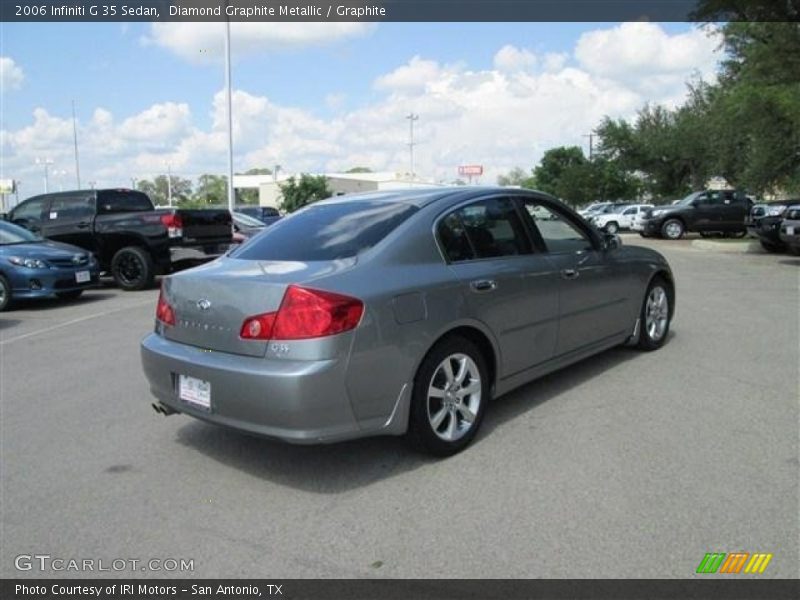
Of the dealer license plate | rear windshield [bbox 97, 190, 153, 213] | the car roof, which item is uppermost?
the car roof

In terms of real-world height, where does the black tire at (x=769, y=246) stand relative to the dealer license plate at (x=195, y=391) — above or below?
below

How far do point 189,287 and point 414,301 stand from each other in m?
1.34

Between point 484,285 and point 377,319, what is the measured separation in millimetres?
946

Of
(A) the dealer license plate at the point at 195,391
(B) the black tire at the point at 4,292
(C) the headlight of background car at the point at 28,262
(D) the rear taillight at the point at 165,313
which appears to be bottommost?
(B) the black tire at the point at 4,292

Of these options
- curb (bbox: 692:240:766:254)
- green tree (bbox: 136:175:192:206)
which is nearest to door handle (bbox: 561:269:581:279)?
curb (bbox: 692:240:766:254)

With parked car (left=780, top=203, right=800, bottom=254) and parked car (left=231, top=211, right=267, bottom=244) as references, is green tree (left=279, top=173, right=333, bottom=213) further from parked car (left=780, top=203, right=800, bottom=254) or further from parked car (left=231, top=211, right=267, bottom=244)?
parked car (left=780, top=203, right=800, bottom=254)

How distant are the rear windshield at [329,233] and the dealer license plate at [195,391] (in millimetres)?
878

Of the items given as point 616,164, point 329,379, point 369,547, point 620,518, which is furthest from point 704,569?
point 616,164

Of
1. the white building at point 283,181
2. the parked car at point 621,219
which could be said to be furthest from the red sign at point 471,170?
the parked car at point 621,219

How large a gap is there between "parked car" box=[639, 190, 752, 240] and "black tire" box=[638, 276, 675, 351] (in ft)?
68.8

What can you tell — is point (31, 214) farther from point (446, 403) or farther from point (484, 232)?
point (446, 403)

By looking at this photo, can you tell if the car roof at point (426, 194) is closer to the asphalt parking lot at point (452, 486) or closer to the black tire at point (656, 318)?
the asphalt parking lot at point (452, 486)

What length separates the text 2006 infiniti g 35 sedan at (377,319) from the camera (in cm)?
354

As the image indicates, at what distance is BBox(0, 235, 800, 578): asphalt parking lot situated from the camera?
3045 mm
